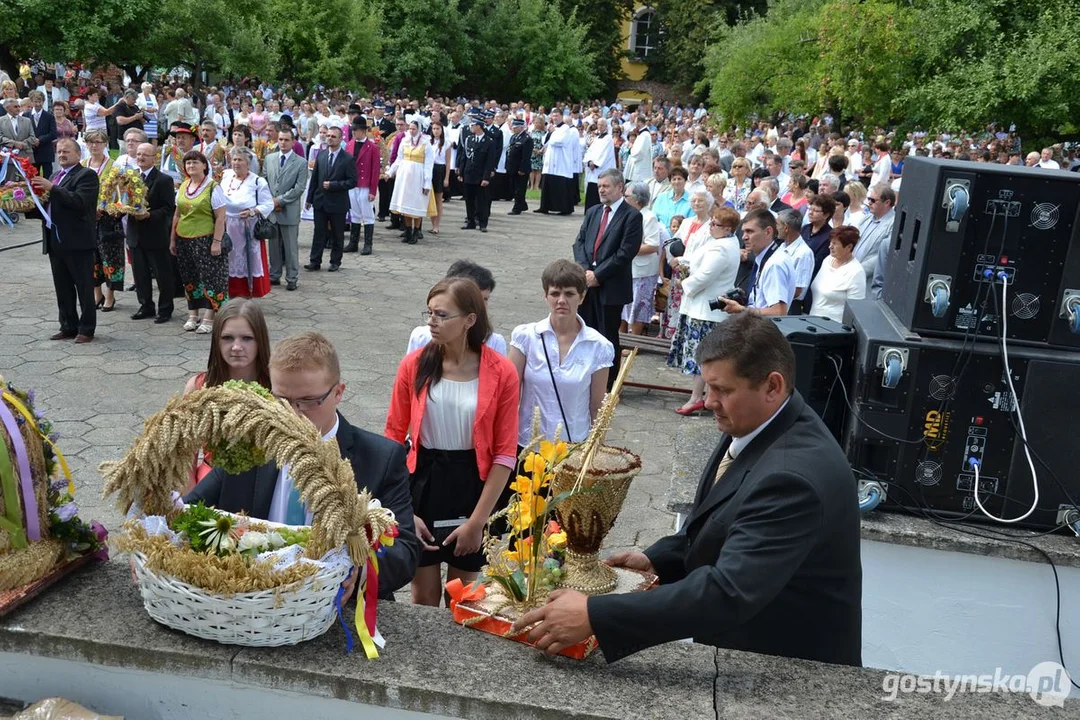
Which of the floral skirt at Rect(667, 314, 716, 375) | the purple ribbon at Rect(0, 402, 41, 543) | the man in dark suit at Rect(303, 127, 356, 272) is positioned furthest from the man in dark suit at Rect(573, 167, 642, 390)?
the purple ribbon at Rect(0, 402, 41, 543)

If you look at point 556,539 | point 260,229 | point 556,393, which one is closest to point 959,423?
point 556,393

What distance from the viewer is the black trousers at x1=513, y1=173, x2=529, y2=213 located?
861 inches

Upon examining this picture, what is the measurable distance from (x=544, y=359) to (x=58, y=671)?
10.7ft

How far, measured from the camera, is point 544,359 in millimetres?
5602

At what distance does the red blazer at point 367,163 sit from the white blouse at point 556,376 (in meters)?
9.89

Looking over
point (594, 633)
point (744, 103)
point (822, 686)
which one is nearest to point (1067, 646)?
point (822, 686)

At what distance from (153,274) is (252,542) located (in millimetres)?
9178

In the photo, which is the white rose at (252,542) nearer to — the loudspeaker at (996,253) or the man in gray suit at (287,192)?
the loudspeaker at (996,253)

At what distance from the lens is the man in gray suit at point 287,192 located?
12.4 meters

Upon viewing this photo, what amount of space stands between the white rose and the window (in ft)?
194

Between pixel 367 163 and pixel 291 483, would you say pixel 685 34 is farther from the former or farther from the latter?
pixel 291 483

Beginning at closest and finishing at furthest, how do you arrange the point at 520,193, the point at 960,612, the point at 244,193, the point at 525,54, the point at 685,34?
the point at 960,612 < the point at 244,193 < the point at 520,193 < the point at 525,54 < the point at 685,34

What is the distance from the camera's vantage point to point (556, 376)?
5594 millimetres

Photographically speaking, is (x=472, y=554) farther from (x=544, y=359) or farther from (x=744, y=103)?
(x=744, y=103)
